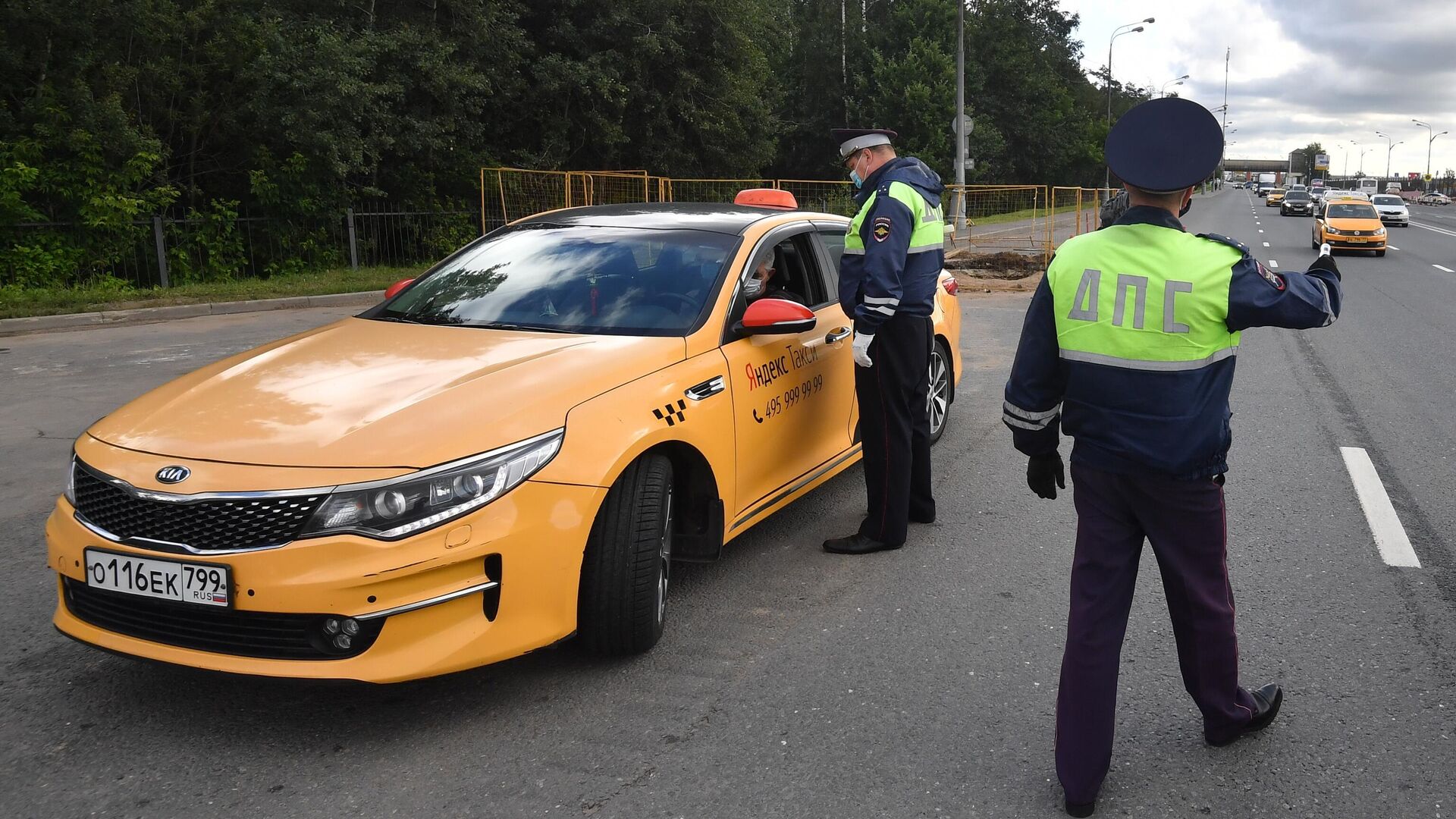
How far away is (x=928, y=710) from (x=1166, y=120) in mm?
1808

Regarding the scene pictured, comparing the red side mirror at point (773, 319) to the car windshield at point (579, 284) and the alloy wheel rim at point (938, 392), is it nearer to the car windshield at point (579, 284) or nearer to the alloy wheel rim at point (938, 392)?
the car windshield at point (579, 284)

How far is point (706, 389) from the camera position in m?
4.03

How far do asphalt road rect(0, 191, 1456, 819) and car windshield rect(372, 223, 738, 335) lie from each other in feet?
3.69

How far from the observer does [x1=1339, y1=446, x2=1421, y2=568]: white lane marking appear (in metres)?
4.78

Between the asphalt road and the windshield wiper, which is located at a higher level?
the windshield wiper

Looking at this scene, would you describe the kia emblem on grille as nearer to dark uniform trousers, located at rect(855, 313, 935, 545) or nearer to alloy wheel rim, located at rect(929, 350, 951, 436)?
dark uniform trousers, located at rect(855, 313, 935, 545)

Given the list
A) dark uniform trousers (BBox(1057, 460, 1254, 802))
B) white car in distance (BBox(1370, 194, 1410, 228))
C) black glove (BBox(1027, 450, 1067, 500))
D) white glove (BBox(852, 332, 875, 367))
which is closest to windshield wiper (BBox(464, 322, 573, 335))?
white glove (BBox(852, 332, 875, 367))

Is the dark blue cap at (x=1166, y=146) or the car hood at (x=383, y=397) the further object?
the car hood at (x=383, y=397)

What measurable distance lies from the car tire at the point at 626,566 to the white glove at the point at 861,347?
1257 mm

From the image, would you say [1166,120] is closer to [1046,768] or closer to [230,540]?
[1046,768]

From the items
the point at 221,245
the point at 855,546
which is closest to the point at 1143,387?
the point at 855,546

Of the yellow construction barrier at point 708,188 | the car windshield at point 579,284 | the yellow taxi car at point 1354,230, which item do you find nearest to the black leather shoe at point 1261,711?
the car windshield at point 579,284

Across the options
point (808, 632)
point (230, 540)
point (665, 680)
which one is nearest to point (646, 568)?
point (665, 680)

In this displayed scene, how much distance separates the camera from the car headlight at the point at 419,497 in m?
2.98
